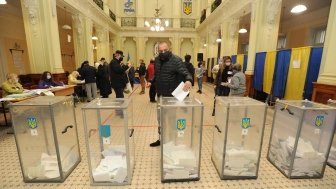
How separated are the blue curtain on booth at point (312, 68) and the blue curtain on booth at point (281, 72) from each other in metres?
0.62

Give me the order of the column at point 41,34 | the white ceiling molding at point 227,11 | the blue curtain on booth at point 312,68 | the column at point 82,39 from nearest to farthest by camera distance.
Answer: the blue curtain on booth at point 312,68
the column at point 41,34
the white ceiling molding at point 227,11
the column at point 82,39

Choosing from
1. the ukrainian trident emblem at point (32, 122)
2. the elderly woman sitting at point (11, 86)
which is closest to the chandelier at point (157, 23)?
the elderly woman sitting at point (11, 86)

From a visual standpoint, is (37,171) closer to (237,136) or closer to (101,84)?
(237,136)

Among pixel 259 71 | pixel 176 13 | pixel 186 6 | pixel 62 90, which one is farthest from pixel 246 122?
pixel 186 6

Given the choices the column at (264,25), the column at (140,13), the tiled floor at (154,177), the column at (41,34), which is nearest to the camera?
the tiled floor at (154,177)

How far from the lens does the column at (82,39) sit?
8594 mm

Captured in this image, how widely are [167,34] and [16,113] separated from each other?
1499cm

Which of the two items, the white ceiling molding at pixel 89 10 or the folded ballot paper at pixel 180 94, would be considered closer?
the folded ballot paper at pixel 180 94

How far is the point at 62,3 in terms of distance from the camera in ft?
22.7

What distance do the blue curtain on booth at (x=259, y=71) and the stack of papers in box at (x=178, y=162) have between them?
4780 mm

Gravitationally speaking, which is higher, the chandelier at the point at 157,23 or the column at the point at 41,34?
the chandelier at the point at 157,23

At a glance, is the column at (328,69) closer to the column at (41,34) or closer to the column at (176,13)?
the column at (41,34)

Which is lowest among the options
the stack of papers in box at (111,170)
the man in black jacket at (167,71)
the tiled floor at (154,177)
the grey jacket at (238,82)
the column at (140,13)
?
the tiled floor at (154,177)

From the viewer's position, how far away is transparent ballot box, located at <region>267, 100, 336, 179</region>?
89.4 inches
